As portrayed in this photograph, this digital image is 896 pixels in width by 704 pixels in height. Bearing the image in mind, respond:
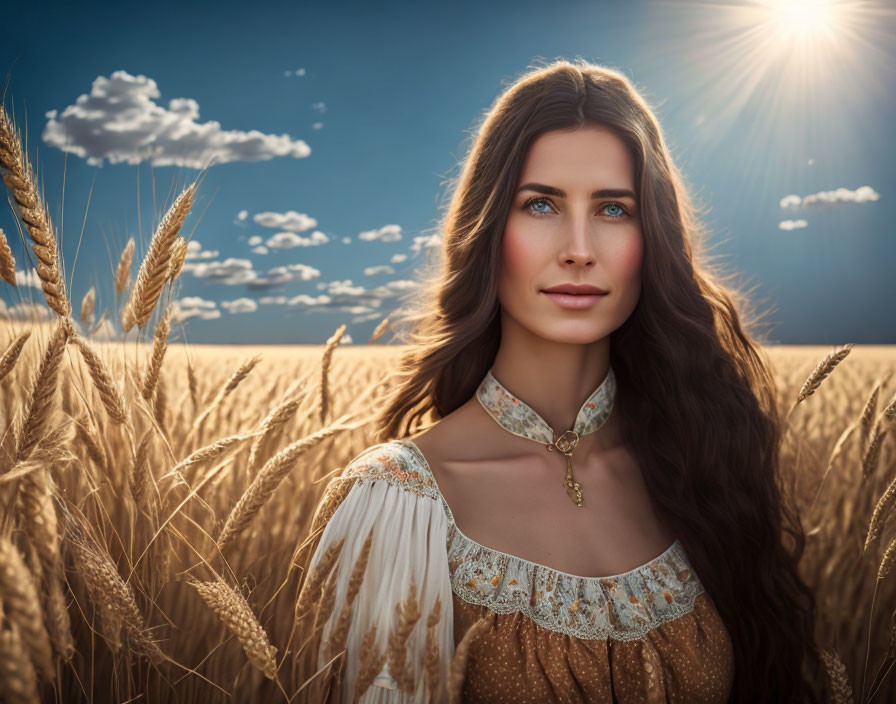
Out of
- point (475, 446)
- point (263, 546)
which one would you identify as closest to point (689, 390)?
point (475, 446)

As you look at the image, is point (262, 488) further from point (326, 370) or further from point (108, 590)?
point (326, 370)

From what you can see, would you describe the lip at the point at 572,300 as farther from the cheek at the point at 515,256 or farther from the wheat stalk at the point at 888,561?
the wheat stalk at the point at 888,561

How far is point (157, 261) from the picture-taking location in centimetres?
146

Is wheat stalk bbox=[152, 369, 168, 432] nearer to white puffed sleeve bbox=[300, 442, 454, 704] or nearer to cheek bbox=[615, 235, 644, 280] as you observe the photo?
white puffed sleeve bbox=[300, 442, 454, 704]

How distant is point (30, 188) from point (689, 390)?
1790 millimetres

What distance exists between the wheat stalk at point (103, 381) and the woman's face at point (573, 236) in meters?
0.99

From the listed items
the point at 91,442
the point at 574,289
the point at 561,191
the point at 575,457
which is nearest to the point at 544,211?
the point at 561,191

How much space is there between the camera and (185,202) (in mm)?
1489

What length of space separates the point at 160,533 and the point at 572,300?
3.70 ft

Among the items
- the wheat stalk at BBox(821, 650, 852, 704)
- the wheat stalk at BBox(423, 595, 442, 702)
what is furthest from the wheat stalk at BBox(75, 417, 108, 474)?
the wheat stalk at BBox(821, 650, 852, 704)

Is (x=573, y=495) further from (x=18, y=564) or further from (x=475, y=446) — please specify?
(x=18, y=564)

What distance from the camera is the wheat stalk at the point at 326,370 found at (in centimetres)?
210

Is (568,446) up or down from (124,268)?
down

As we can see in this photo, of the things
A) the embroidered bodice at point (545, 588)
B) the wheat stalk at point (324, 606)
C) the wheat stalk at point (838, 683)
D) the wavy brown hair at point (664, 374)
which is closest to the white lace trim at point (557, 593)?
the embroidered bodice at point (545, 588)
